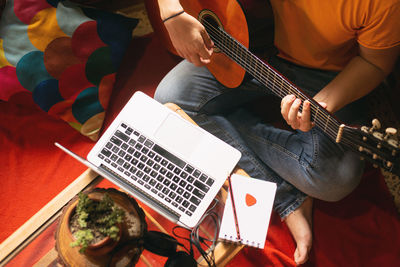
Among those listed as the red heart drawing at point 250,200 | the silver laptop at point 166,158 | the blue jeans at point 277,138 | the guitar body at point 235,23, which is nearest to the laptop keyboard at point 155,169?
the silver laptop at point 166,158

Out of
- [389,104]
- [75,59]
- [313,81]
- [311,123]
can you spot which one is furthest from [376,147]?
[75,59]

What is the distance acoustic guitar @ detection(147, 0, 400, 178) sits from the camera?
768 millimetres

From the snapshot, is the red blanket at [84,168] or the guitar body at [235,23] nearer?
the guitar body at [235,23]

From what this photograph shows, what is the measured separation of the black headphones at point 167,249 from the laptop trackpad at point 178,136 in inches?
9.0

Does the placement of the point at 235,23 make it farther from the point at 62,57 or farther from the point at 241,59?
the point at 62,57

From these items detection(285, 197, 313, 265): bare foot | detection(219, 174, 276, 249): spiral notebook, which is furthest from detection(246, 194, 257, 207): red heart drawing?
detection(285, 197, 313, 265): bare foot

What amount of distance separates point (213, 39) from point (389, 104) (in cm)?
73

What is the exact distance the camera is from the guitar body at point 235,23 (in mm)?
975

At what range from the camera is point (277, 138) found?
3.85 ft

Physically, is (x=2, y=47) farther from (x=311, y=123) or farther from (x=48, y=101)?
(x=311, y=123)

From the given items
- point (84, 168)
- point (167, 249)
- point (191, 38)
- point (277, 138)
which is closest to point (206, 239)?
point (167, 249)

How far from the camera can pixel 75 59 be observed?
126 cm

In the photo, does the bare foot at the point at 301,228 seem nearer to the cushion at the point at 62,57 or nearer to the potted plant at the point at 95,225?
the potted plant at the point at 95,225

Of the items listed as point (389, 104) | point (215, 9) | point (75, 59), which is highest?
point (215, 9)
